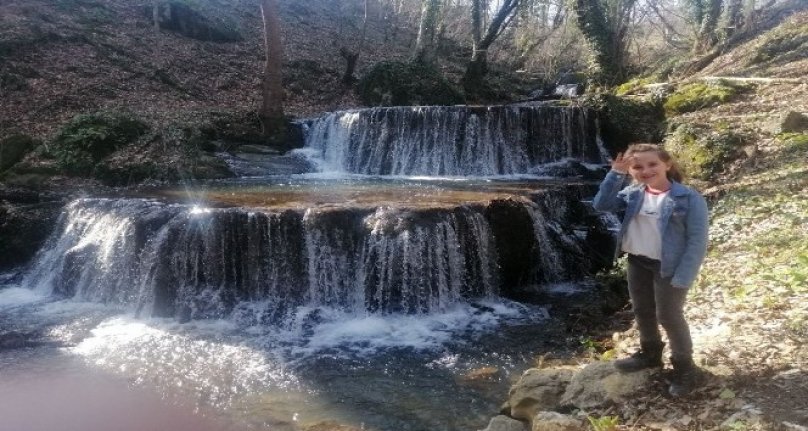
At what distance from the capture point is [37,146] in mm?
12492

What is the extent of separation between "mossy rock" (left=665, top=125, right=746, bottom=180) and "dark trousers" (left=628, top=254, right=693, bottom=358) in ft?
22.3

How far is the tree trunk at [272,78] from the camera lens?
15406 millimetres

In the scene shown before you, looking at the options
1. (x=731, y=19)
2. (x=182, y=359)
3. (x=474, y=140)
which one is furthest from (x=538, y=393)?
(x=731, y=19)

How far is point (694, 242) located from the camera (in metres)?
3.39

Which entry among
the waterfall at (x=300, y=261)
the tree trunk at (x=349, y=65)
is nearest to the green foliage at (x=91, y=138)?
the waterfall at (x=300, y=261)

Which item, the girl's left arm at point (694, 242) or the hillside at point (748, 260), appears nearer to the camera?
the girl's left arm at point (694, 242)

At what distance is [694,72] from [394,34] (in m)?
20.4

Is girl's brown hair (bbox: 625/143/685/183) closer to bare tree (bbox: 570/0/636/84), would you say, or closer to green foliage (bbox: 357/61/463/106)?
bare tree (bbox: 570/0/636/84)

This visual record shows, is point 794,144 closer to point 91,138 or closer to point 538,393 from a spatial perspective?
point 538,393

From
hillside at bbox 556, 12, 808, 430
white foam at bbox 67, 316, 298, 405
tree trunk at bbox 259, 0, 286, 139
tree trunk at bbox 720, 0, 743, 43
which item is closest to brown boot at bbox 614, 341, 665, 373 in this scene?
hillside at bbox 556, 12, 808, 430

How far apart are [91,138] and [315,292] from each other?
7835mm

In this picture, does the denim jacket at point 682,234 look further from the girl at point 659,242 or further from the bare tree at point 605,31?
the bare tree at point 605,31

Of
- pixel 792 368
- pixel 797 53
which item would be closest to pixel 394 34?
pixel 797 53

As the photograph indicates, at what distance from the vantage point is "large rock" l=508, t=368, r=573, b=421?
4.39 m
